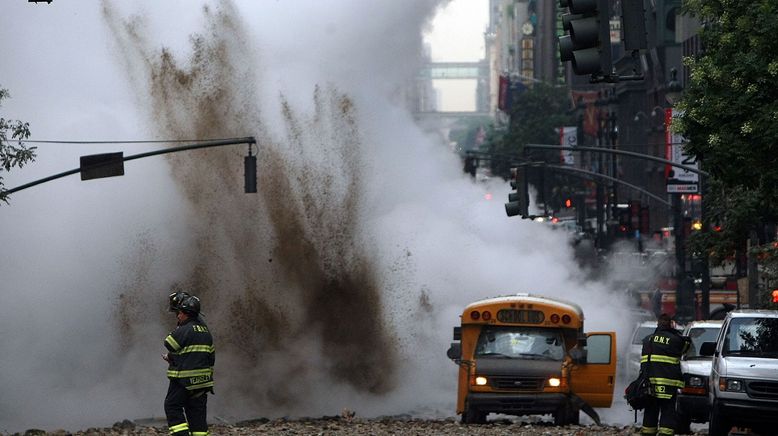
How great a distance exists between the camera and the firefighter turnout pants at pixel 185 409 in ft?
49.4

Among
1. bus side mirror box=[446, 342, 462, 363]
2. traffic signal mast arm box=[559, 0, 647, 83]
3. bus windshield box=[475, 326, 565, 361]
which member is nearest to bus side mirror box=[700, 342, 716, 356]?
bus windshield box=[475, 326, 565, 361]

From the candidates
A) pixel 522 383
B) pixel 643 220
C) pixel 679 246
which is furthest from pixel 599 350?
pixel 643 220

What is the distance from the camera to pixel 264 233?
32750 millimetres

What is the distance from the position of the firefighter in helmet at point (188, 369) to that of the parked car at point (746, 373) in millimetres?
7208

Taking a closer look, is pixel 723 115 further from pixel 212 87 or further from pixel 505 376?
pixel 212 87

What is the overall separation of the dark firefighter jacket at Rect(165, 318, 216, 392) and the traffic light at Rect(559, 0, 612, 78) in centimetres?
437

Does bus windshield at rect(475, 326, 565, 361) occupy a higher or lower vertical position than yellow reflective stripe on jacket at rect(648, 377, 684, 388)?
lower

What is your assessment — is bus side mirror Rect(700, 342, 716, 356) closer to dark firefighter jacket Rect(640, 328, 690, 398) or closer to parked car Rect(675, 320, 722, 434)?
dark firefighter jacket Rect(640, 328, 690, 398)

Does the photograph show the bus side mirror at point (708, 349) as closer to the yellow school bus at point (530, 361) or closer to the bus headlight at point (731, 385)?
the bus headlight at point (731, 385)

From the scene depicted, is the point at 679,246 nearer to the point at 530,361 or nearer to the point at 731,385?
the point at 530,361

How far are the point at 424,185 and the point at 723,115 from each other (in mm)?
22944

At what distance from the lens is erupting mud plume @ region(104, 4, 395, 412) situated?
31.2 m

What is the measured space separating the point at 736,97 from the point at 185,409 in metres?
9.05

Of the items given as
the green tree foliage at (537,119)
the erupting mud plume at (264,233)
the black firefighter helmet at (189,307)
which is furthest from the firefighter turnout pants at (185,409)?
the green tree foliage at (537,119)
